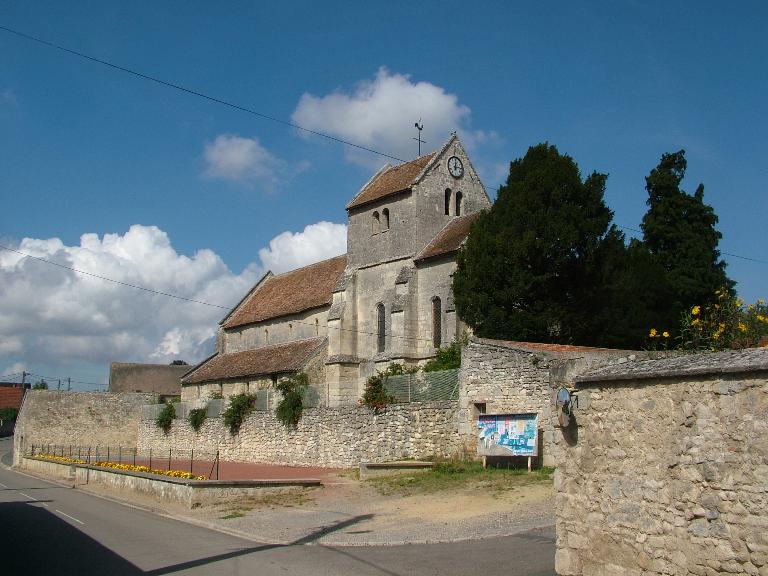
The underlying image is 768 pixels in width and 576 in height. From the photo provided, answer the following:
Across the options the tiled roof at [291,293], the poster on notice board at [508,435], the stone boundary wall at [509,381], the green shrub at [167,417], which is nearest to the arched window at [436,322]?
the tiled roof at [291,293]

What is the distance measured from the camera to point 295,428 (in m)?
32.7

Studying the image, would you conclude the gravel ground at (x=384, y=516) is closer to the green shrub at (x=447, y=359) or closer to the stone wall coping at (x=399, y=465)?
the stone wall coping at (x=399, y=465)

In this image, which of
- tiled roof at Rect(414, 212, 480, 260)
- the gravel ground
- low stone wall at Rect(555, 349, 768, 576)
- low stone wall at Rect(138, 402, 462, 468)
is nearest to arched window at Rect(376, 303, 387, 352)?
tiled roof at Rect(414, 212, 480, 260)

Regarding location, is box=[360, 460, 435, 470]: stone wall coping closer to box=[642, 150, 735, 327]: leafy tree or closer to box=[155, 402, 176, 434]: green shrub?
box=[642, 150, 735, 327]: leafy tree

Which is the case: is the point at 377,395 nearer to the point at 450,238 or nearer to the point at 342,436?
the point at 342,436

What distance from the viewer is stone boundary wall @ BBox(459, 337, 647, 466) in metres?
21.2

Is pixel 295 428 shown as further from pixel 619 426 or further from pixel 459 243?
pixel 619 426

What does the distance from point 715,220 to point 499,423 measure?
27.6 m

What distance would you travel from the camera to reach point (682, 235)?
42594 mm

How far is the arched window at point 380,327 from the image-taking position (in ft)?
136

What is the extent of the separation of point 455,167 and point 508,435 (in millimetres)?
23658

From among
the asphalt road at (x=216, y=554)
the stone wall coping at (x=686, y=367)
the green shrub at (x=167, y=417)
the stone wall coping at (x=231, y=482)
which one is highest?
the stone wall coping at (x=686, y=367)

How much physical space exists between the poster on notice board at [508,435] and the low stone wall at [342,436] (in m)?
2.36

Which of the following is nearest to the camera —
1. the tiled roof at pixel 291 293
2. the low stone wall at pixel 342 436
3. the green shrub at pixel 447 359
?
the low stone wall at pixel 342 436
